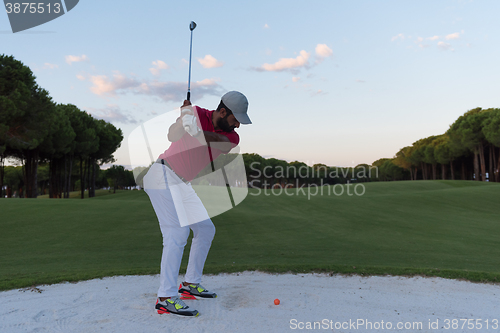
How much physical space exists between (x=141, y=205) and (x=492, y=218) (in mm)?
16122

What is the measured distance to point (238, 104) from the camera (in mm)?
3637

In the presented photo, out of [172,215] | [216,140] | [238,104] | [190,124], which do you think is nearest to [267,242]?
[172,215]

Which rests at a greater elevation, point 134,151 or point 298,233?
point 134,151

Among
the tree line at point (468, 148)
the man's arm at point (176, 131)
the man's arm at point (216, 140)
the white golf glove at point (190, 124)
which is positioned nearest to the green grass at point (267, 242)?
the man's arm at point (216, 140)

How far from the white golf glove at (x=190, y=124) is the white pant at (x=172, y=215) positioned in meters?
0.71

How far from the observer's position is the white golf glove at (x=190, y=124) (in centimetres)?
344

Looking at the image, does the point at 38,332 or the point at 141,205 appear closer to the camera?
the point at 38,332

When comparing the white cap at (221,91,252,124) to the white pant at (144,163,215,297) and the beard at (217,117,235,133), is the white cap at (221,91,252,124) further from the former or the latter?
the white pant at (144,163,215,297)

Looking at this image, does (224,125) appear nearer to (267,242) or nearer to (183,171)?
(183,171)

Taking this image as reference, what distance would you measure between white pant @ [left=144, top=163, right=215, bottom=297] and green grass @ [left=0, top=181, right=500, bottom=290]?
2143 mm

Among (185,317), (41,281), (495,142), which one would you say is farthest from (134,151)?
(495,142)

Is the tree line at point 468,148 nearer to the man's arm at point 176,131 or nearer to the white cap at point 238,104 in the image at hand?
the white cap at point 238,104

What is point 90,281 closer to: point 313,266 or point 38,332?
point 38,332

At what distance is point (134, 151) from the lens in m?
4.14
